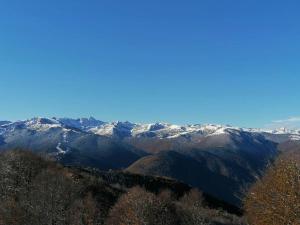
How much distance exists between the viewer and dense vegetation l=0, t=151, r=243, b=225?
6644 centimetres

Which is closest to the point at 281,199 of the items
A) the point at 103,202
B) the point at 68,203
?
the point at 68,203

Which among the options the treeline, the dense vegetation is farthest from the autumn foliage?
the dense vegetation

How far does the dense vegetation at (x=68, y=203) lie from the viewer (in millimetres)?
66438

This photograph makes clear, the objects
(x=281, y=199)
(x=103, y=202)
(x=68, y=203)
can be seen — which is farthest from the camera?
(x=103, y=202)

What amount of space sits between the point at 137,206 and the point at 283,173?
27.6m

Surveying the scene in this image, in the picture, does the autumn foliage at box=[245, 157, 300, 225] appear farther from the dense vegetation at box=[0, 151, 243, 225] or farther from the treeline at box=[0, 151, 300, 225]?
the dense vegetation at box=[0, 151, 243, 225]

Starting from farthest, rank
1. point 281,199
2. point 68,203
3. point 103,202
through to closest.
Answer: point 103,202 < point 68,203 < point 281,199


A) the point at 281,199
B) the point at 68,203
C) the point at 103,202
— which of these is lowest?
the point at 103,202

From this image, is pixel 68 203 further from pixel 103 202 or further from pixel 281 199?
pixel 281 199

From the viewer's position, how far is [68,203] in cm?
8556

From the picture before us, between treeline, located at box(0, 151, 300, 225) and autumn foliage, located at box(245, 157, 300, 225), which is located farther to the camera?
treeline, located at box(0, 151, 300, 225)

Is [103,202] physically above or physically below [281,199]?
below

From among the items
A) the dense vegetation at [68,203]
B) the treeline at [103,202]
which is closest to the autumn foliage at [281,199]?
the treeline at [103,202]

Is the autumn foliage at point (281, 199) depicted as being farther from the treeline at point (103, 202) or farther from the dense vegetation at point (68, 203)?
the dense vegetation at point (68, 203)
